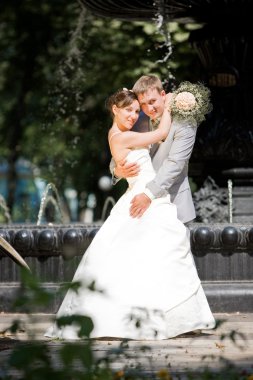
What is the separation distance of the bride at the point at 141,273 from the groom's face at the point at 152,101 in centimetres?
→ 12

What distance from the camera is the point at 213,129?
33.8 feet

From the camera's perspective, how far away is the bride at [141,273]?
660 centimetres

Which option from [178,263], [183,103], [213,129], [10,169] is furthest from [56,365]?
[10,169]

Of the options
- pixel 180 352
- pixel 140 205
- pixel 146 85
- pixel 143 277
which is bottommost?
pixel 180 352

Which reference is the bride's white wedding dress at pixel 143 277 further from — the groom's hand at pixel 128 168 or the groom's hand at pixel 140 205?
the groom's hand at pixel 128 168

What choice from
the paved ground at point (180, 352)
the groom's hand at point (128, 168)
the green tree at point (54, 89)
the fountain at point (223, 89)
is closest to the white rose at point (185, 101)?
the groom's hand at point (128, 168)

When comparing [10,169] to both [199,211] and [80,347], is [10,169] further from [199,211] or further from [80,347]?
[80,347]

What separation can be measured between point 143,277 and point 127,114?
1.05 metres

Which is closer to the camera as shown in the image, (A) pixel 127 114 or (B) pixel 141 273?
(B) pixel 141 273

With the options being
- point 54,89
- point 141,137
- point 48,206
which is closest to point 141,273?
point 141,137

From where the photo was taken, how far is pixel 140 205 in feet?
22.3

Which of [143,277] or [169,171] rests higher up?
[169,171]

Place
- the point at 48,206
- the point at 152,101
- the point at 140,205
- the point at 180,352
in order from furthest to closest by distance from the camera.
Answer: the point at 48,206, the point at 152,101, the point at 140,205, the point at 180,352

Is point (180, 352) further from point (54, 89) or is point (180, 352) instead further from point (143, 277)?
point (54, 89)
